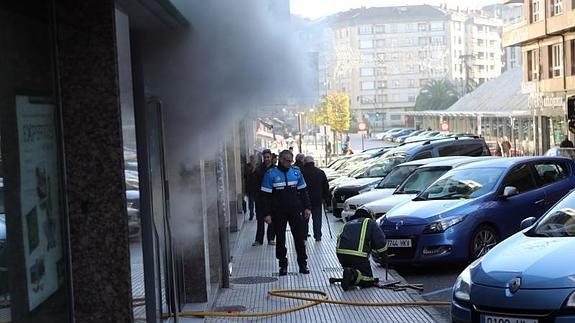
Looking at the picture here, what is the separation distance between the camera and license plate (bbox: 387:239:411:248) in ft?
35.7

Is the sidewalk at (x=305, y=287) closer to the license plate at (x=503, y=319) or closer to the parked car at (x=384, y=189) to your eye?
the license plate at (x=503, y=319)

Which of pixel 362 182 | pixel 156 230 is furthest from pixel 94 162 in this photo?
pixel 362 182

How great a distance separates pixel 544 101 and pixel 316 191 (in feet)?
111

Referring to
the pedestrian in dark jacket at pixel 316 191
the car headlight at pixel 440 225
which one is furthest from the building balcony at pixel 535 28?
the car headlight at pixel 440 225

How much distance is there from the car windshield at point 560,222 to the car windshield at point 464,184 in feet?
11.6

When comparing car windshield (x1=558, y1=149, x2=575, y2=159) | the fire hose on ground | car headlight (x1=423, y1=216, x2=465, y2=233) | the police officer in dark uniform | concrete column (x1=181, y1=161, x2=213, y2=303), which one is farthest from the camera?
car windshield (x1=558, y1=149, x2=575, y2=159)

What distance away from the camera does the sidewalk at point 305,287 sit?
27.2ft

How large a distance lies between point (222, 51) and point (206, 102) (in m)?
0.65

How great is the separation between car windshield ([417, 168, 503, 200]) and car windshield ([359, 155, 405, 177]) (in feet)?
28.2

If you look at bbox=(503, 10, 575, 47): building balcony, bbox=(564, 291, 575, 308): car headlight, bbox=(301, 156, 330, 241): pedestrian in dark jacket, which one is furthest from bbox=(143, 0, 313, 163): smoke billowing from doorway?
bbox=(503, 10, 575, 47): building balcony

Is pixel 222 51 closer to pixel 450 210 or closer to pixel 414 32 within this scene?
pixel 450 210

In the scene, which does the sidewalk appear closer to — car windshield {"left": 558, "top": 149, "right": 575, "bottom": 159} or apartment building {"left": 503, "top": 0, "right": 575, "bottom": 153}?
car windshield {"left": 558, "top": 149, "right": 575, "bottom": 159}

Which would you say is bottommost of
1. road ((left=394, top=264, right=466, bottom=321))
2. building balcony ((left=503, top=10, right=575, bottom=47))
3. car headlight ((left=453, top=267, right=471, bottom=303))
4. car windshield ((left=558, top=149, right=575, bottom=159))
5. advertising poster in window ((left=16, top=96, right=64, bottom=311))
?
road ((left=394, top=264, right=466, bottom=321))

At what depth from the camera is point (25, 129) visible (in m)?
3.78
